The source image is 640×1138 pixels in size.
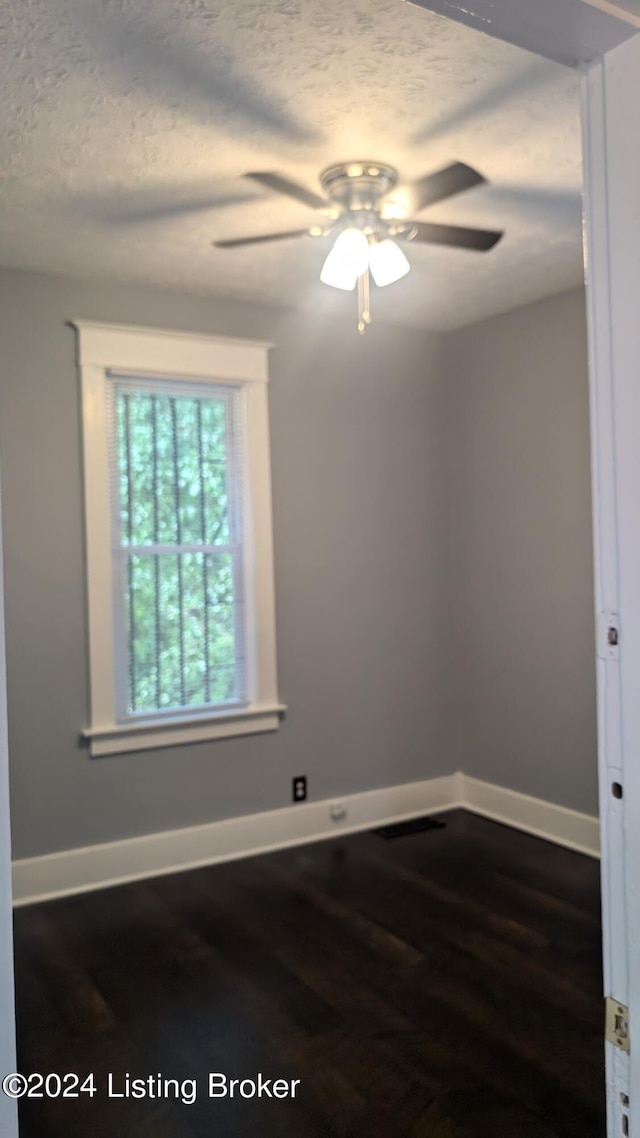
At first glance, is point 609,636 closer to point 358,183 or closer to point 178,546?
point 358,183

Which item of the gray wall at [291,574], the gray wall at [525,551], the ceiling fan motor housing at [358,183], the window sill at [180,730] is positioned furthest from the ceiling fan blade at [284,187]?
the window sill at [180,730]

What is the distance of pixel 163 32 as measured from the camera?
1960 millimetres

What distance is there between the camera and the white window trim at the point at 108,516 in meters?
3.63

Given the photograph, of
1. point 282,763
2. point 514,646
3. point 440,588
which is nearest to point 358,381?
point 440,588

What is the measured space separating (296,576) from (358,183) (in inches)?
77.0

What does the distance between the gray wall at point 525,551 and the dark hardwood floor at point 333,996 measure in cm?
59

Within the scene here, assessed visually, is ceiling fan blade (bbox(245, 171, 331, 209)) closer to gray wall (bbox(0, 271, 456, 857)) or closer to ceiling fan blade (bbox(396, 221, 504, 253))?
ceiling fan blade (bbox(396, 221, 504, 253))

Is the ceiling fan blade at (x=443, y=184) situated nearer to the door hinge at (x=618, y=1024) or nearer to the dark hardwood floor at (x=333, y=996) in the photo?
the door hinge at (x=618, y=1024)

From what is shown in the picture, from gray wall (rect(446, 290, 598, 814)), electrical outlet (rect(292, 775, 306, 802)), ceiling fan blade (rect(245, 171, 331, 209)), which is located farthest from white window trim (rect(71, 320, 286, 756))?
ceiling fan blade (rect(245, 171, 331, 209))

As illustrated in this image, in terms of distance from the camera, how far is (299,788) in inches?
164

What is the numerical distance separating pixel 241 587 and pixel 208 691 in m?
0.50

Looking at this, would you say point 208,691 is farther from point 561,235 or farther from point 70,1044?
point 561,235

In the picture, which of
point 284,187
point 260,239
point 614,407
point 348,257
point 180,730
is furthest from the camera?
point 180,730

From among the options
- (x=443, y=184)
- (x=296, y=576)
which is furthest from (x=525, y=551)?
(x=443, y=184)
